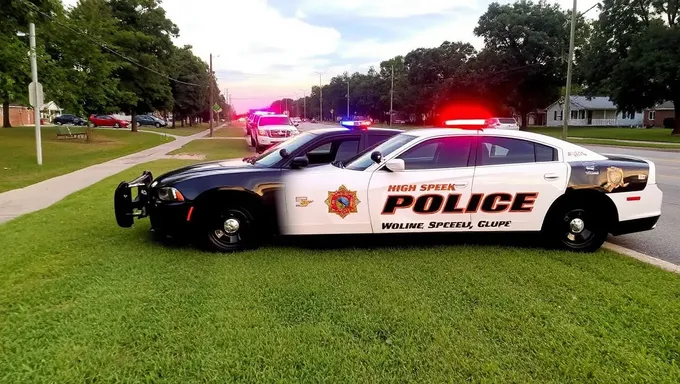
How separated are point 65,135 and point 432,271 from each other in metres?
36.1

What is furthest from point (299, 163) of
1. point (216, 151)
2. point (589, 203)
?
point (216, 151)

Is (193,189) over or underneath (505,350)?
over

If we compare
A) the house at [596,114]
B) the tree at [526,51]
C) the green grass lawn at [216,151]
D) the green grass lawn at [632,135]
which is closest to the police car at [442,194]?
the green grass lawn at [216,151]

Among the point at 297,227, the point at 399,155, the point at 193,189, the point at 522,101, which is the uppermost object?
the point at 522,101

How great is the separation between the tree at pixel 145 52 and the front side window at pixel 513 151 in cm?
3470

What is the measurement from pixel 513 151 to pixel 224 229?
3.44m

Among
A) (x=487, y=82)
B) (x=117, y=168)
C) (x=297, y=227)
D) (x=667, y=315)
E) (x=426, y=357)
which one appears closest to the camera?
(x=426, y=357)

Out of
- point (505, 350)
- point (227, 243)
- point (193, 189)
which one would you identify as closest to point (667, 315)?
point (505, 350)

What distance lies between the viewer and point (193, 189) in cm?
564

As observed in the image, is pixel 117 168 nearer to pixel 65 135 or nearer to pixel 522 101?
pixel 65 135

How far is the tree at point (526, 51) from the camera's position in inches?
2278

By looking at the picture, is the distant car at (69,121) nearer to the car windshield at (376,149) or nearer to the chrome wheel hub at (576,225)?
the car windshield at (376,149)

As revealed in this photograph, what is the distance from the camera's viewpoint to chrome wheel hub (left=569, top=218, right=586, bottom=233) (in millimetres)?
5816

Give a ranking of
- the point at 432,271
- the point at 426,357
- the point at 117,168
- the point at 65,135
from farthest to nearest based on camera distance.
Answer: the point at 65,135, the point at 117,168, the point at 432,271, the point at 426,357
